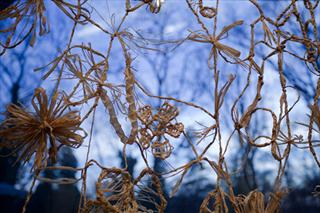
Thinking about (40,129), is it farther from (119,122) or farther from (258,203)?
(258,203)

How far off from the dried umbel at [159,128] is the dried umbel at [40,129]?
5 centimetres

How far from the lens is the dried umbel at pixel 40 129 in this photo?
0.27m

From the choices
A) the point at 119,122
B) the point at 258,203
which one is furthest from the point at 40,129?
the point at 258,203

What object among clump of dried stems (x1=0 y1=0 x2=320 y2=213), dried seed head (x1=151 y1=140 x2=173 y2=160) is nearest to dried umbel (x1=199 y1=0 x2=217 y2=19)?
clump of dried stems (x1=0 y1=0 x2=320 y2=213)

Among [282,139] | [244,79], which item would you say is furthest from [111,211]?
[244,79]

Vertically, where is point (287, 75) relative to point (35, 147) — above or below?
above

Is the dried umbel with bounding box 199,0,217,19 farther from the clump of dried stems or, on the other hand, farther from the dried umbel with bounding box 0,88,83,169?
the dried umbel with bounding box 0,88,83,169

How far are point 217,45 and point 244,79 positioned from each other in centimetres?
18

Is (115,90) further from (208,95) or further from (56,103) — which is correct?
(208,95)

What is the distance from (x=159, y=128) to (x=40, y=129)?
0.29 feet

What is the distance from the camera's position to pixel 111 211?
0.88 feet

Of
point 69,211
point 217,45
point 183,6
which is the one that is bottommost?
point 69,211

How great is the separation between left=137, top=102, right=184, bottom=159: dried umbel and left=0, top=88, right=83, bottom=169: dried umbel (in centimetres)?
5

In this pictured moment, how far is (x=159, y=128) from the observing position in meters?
0.31
